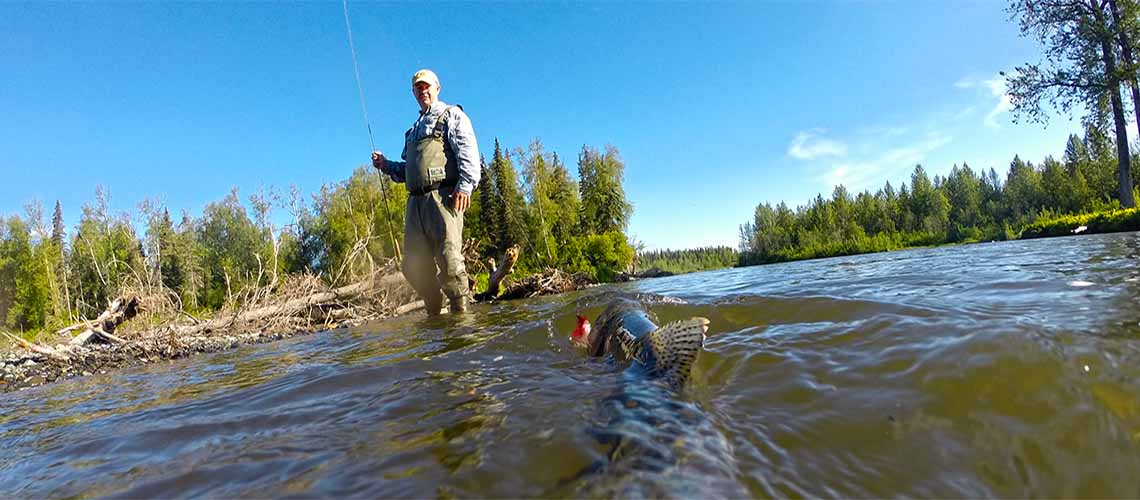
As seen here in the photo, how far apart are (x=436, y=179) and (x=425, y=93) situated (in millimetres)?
1197

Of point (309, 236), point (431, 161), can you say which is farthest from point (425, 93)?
point (309, 236)

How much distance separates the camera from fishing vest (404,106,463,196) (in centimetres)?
577

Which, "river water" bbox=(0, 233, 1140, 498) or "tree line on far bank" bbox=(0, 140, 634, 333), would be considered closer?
"river water" bbox=(0, 233, 1140, 498)

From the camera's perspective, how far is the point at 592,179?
46875mm

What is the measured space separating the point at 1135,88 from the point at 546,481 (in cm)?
2540

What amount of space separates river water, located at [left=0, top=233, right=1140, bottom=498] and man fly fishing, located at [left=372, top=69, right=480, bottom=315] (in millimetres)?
3010

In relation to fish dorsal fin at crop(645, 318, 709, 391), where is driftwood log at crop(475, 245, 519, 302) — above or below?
above

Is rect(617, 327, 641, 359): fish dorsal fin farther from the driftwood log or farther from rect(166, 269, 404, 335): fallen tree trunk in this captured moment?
rect(166, 269, 404, 335): fallen tree trunk

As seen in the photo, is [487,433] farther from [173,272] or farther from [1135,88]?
[173,272]

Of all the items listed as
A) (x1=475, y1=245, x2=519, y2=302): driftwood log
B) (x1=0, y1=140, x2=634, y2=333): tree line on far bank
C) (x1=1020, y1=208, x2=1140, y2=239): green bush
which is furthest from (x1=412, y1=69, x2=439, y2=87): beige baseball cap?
(x1=0, y1=140, x2=634, y2=333): tree line on far bank

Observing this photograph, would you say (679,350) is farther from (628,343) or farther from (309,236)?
(309,236)

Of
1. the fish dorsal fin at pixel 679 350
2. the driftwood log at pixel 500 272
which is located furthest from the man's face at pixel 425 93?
the fish dorsal fin at pixel 679 350

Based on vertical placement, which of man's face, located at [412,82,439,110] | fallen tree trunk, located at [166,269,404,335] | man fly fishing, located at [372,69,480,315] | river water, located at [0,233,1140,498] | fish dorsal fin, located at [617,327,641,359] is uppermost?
man's face, located at [412,82,439,110]

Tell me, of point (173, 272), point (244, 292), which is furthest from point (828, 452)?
point (173, 272)
